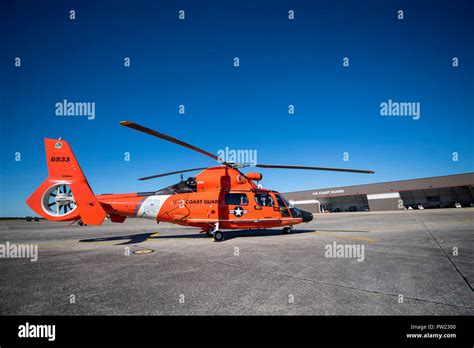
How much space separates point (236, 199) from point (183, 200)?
9.96 feet

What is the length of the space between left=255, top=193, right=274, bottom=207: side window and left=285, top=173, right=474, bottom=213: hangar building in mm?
58036

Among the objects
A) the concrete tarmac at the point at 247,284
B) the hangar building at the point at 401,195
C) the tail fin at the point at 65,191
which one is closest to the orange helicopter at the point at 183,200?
the tail fin at the point at 65,191

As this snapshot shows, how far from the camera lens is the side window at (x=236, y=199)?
43.1 ft

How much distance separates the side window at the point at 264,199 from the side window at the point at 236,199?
70cm

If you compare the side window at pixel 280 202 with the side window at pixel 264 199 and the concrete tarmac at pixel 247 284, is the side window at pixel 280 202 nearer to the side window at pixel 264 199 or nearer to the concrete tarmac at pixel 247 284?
the side window at pixel 264 199

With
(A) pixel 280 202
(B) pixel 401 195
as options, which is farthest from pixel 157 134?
(B) pixel 401 195

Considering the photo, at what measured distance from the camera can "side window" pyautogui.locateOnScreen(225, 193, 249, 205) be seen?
1314 cm

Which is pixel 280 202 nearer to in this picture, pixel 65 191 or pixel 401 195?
pixel 65 191

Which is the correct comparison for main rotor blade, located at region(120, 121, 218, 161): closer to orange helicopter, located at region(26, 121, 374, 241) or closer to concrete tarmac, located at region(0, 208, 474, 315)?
orange helicopter, located at region(26, 121, 374, 241)

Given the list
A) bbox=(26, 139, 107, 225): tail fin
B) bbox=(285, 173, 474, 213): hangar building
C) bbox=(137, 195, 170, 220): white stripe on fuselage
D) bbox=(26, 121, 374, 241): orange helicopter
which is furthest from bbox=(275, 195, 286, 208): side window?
bbox=(285, 173, 474, 213): hangar building
